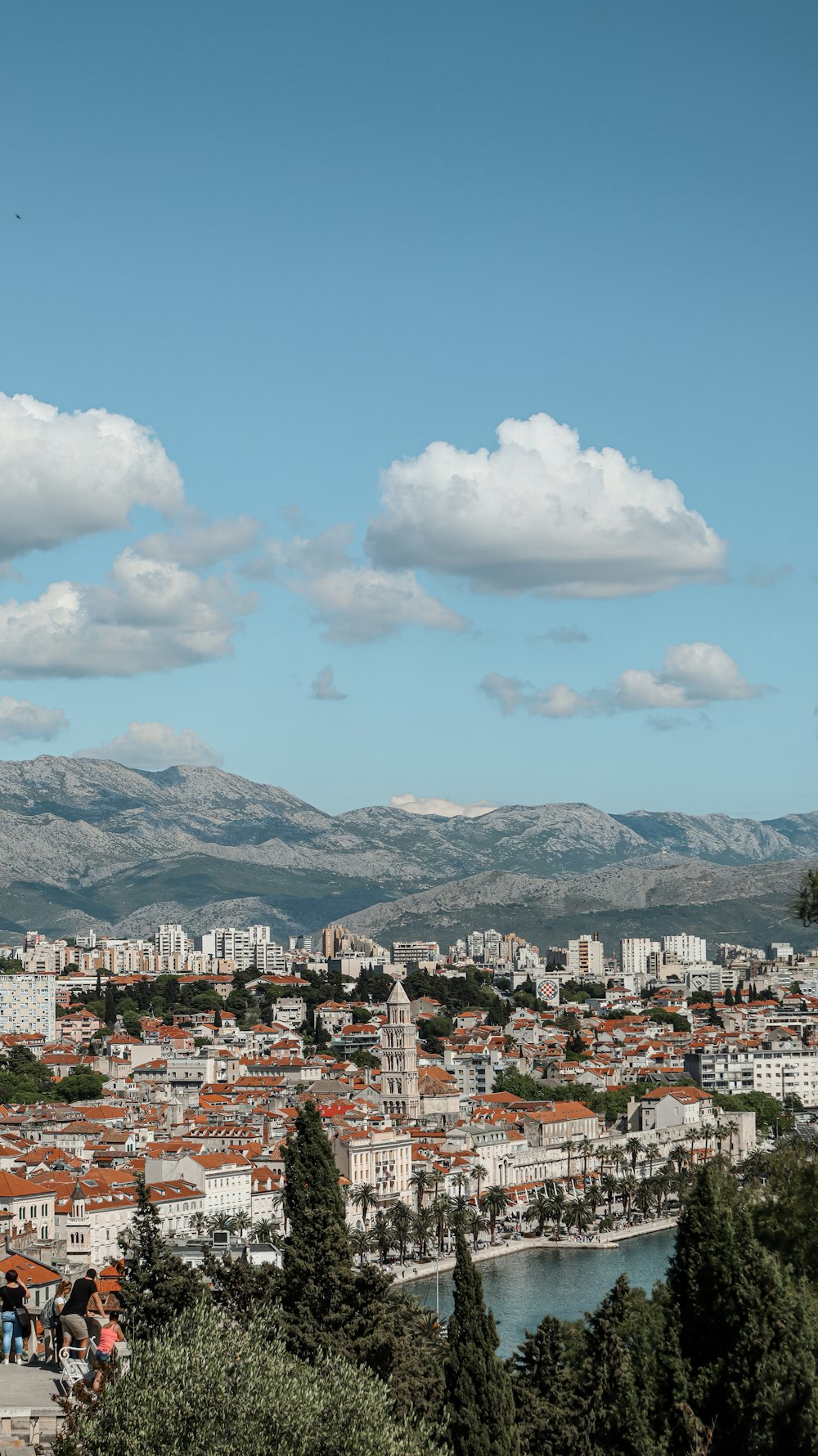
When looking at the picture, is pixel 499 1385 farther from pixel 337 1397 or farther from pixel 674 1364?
pixel 337 1397

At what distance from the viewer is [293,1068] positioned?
70000mm

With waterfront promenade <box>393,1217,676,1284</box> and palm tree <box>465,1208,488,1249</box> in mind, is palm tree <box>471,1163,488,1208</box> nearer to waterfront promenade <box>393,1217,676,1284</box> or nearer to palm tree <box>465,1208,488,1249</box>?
palm tree <box>465,1208,488,1249</box>

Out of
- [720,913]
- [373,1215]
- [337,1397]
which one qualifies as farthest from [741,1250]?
[720,913]

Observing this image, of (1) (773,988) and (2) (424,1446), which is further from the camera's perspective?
(1) (773,988)

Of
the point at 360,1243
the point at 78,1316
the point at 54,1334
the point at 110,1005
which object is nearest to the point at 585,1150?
the point at 360,1243

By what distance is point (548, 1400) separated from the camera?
17.2m

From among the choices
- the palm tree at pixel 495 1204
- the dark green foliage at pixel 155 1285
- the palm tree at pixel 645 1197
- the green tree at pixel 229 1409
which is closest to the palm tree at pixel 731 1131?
the palm tree at pixel 645 1197

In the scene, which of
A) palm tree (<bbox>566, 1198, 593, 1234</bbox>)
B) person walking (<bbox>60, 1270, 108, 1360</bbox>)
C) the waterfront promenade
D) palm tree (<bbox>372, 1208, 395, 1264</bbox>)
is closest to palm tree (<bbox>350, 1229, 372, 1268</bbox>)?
palm tree (<bbox>372, 1208, 395, 1264</bbox>)

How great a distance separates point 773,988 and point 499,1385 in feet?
339

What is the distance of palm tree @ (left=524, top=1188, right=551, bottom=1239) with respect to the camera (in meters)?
50.2

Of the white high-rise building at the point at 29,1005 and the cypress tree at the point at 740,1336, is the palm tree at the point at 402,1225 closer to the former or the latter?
the cypress tree at the point at 740,1336

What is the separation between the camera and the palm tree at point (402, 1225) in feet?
148

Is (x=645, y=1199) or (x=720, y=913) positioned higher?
(x=720, y=913)

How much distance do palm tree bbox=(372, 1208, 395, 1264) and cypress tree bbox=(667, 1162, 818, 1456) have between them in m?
30.5
